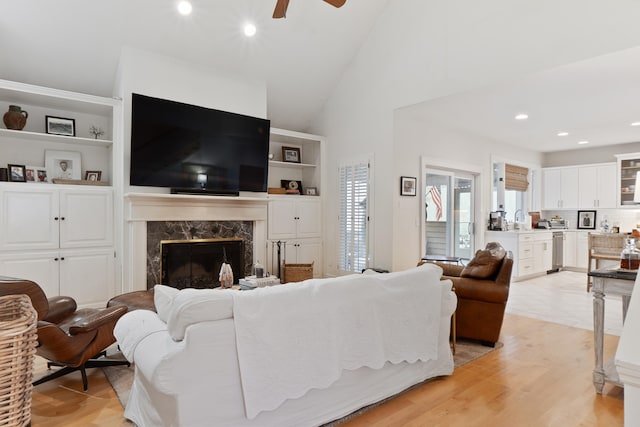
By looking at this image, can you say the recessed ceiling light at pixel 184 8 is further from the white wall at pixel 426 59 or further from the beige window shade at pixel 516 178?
the beige window shade at pixel 516 178

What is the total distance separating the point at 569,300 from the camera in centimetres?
555

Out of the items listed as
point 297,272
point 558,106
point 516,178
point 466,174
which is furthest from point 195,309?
point 516,178

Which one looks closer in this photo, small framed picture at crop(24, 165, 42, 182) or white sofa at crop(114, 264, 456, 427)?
white sofa at crop(114, 264, 456, 427)

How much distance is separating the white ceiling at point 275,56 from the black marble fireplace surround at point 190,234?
205 centimetres

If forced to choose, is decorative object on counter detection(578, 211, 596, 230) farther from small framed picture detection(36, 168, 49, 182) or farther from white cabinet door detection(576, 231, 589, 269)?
small framed picture detection(36, 168, 49, 182)

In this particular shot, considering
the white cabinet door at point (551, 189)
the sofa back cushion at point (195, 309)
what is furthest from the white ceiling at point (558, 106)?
the sofa back cushion at point (195, 309)

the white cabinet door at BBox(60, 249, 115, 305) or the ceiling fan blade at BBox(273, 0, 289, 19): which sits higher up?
the ceiling fan blade at BBox(273, 0, 289, 19)

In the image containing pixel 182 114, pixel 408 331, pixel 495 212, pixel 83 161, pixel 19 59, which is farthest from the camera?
pixel 495 212

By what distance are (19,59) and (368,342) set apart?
4.99 m

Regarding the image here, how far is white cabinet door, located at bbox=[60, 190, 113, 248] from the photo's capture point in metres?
4.54

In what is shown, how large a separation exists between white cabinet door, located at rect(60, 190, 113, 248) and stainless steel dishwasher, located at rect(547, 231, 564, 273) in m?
7.92

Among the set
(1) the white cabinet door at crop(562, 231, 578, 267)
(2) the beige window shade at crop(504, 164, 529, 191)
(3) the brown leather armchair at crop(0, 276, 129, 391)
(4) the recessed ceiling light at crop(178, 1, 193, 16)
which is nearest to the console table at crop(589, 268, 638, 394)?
(3) the brown leather armchair at crop(0, 276, 129, 391)

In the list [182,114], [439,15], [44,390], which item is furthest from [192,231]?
→ [439,15]

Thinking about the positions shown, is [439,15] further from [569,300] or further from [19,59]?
[19,59]
